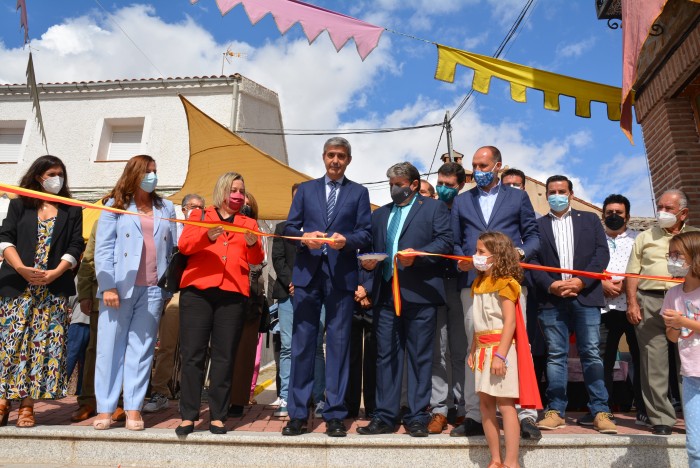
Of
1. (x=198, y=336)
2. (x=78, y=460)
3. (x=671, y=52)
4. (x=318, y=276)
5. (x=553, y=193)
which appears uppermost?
(x=671, y=52)

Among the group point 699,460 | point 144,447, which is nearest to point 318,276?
point 144,447

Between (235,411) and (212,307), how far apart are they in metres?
1.29

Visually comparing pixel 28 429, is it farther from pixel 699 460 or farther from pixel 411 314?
pixel 699 460

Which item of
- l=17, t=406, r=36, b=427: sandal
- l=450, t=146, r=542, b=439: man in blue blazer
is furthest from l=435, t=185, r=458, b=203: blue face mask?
l=17, t=406, r=36, b=427: sandal

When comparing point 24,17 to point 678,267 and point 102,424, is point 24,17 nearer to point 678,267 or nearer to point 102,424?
point 102,424

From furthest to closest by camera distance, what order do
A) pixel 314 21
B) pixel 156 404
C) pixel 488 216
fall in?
pixel 314 21 → pixel 156 404 → pixel 488 216

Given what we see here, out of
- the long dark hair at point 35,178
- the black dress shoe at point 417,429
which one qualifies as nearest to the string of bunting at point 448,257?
the black dress shoe at point 417,429

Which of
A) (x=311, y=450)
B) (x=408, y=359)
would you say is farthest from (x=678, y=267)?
(x=311, y=450)

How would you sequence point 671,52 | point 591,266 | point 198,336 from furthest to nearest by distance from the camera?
point 671,52, point 591,266, point 198,336

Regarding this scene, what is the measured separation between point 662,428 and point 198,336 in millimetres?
3429

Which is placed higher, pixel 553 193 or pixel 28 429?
pixel 553 193

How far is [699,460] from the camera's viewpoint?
9.19 feet

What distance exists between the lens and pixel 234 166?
7.70 meters

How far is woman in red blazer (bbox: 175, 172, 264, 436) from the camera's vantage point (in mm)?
3629
